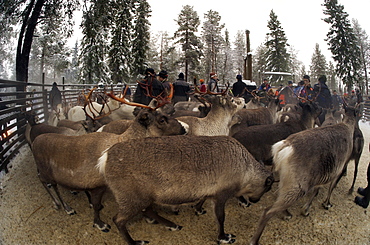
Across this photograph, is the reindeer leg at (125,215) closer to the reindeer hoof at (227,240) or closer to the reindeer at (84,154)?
the reindeer at (84,154)

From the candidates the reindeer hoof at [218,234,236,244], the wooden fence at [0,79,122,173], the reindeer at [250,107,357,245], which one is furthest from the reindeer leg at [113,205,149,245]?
the wooden fence at [0,79,122,173]

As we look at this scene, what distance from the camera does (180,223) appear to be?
3.33 meters

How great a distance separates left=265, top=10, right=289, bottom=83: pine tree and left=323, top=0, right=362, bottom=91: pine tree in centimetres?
747

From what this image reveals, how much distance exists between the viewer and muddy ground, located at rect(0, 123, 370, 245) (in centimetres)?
296

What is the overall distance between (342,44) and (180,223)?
29.5 ft

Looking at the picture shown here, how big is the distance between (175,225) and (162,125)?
1431 mm

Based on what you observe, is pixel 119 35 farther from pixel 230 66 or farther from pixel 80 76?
pixel 230 66

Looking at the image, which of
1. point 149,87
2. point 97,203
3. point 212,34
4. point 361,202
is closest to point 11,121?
point 149,87

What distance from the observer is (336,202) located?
3906mm

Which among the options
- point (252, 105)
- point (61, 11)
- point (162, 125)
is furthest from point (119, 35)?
point (162, 125)

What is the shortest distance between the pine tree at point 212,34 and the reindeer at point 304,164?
115 ft

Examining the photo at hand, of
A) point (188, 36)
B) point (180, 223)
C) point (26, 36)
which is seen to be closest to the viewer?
point (180, 223)

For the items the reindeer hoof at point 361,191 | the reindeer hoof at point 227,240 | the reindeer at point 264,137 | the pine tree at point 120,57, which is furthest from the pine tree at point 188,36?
the reindeer hoof at point 227,240

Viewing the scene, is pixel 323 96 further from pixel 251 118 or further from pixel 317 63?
pixel 317 63
